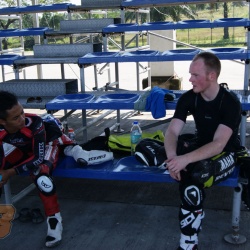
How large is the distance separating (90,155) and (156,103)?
83cm

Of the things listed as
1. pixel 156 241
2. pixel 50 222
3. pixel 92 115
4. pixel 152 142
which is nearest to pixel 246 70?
pixel 152 142

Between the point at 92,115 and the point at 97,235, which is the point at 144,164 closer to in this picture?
the point at 97,235

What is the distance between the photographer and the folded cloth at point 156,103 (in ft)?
12.6

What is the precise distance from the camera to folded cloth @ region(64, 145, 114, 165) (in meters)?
3.49

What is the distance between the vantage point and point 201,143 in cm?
311

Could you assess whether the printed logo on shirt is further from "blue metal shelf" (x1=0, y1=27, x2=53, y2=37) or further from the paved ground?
"blue metal shelf" (x1=0, y1=27, x2=53, y2=37)

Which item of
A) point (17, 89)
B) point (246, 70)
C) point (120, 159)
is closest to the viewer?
point (120, 159)

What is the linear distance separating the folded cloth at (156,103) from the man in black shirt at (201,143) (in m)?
0.68

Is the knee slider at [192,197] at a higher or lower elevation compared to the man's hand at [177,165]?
lower

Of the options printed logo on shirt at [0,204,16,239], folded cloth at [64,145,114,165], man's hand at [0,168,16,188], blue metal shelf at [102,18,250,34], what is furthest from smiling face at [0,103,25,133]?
blue metal shelf at [102,18,250,34]

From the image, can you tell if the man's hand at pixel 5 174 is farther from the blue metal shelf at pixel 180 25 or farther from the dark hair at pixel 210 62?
the blue metal shelf at pixel 180 25

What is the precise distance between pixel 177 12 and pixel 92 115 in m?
21.3

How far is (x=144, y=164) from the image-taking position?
11.2ft

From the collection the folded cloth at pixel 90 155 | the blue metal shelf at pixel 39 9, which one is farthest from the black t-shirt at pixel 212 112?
the blue metal shelf at pixel 39 9
